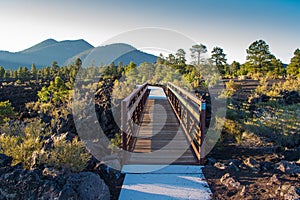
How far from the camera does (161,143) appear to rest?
4.70m

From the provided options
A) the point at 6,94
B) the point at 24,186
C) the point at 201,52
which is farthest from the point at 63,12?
the point at 201,52

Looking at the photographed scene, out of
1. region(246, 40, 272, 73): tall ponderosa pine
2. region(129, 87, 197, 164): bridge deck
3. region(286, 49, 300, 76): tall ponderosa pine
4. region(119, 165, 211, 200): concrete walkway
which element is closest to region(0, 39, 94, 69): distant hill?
region(246, 40, 272, 73): tall ponderosa pine

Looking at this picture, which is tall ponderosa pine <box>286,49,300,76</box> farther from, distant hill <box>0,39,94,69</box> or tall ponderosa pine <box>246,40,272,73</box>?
distant hill <box>0,39,94,69</box>

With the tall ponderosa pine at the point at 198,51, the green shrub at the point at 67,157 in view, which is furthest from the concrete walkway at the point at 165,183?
the tall ponderosa pine at the point at 198,51

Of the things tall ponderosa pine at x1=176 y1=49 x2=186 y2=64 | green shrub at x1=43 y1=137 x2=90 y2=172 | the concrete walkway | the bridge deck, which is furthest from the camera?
tall ponderosa pine at x1=176 y1=49 x2=186 y2=64

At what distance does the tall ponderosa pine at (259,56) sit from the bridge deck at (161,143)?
24.4 m

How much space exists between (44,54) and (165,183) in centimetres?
17629

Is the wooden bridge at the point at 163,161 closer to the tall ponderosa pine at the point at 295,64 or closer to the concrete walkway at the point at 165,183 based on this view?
the concrete walkway at the point at 165,183

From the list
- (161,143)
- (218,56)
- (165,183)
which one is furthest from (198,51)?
(165,183)

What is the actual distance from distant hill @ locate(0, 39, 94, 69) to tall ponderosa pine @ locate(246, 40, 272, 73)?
108190 millimetres

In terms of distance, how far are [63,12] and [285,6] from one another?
843cm

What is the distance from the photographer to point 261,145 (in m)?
5.27

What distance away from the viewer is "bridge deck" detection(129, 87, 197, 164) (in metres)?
3.82

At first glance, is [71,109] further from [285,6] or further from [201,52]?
[201,52]
